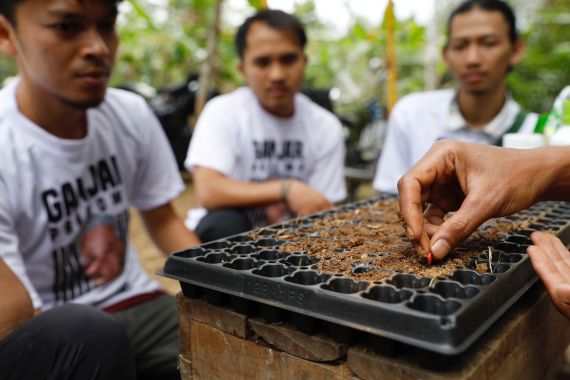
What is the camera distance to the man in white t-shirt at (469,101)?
2535 mm

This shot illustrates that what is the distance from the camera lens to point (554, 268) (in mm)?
911

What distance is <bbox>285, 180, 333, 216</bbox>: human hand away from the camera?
7.24 feet

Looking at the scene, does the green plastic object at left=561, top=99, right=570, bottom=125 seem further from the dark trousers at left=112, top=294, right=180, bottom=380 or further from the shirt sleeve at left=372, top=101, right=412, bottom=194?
the dark trousers at left=112, top=294, right=180, bottom=380

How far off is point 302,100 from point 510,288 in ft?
7.35

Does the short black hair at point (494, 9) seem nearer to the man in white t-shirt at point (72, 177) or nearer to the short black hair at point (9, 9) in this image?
the man in white t-shirt at point (72, 177)

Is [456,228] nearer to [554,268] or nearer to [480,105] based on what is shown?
[554,268]

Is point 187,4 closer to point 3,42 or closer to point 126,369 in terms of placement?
point 3,42

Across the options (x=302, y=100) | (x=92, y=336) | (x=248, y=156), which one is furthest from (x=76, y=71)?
(x=302, y=100)

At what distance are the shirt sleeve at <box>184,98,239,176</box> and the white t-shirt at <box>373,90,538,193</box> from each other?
3.12 feet

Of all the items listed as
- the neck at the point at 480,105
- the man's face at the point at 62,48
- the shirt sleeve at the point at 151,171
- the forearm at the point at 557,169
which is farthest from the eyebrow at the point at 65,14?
the neck at the point at 480,105

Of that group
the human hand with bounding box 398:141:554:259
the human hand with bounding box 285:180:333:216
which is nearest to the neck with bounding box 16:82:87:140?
the human hand with bounding box 285:180:333:216

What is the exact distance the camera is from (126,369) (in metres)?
1.18

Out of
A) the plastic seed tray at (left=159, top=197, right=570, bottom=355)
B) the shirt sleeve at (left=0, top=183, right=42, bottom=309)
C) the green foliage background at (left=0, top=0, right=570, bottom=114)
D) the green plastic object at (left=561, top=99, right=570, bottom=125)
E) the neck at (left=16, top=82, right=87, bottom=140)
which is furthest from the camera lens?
the green foliage background at (left=0, top=0, right=570, bottom=114)

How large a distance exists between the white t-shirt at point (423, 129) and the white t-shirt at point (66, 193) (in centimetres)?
149
